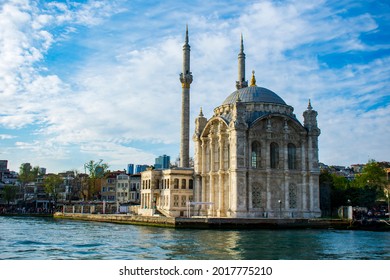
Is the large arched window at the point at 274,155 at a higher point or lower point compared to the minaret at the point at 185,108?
lower

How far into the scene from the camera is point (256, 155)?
4831 centimetres

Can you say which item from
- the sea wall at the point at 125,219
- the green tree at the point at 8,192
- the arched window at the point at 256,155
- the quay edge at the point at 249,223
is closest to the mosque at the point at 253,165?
the arched window at the point at 256,155

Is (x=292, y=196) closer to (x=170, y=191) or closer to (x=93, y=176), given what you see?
(x=170, y=191)

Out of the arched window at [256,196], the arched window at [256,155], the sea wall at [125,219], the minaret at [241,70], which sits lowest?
the sea wall at [125,219]

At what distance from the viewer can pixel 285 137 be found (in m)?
48.7

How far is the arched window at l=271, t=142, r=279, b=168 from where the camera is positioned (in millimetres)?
48875

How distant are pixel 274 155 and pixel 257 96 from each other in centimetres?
672

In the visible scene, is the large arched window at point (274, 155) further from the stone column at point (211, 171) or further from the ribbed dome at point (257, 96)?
the stone column at point (211, 171)

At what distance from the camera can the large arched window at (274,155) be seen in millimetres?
48875

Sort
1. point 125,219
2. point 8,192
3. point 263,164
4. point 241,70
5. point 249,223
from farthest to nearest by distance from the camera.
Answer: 1. point 8,192
2. point 241,70
3. point 125,219
4. point 263,164
5. point 249,223

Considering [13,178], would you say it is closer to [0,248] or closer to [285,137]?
[285,137]

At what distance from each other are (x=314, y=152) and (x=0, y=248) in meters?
34.7

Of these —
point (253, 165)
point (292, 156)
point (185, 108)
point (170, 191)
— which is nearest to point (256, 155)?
point (253, 165)

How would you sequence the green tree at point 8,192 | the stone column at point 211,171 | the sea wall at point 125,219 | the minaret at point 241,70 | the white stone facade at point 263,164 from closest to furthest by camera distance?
the sea wall at point 125,219 < the white stone facade at point 263,164 < the stone column at point 211,171 < the minaret at point 241,70 < the green tree at point 8,192
